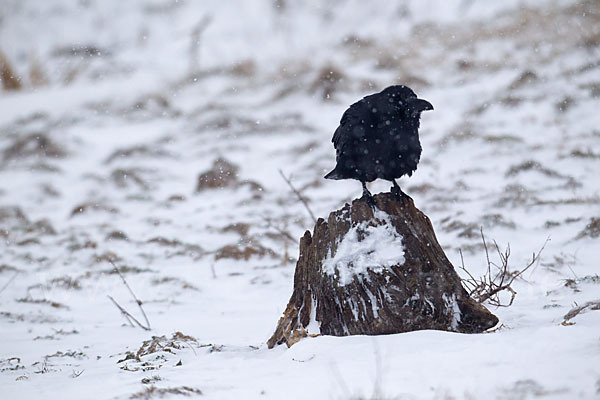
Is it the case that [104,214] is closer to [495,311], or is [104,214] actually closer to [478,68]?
[495,311]

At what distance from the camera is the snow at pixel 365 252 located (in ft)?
8.68

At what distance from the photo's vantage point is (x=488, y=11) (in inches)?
529

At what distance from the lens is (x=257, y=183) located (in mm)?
8695

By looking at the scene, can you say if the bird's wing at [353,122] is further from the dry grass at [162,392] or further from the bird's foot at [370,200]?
the dry grass at [162,392]

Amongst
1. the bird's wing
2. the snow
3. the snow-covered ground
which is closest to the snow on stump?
the snow

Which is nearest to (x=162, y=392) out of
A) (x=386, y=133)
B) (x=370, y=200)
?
(x=370, y=200)

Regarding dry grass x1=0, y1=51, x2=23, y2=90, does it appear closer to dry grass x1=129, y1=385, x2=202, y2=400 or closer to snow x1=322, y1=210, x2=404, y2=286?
snow x1=322, y1=210, x2=404, y2=286

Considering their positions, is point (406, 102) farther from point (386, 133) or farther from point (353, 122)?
point (353, 122)

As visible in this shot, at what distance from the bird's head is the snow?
2.07ft

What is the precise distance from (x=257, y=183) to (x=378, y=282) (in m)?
6.21

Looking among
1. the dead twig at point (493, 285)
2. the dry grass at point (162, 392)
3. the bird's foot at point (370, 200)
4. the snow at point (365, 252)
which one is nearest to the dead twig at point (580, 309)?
the dead twig at point (493, 285)

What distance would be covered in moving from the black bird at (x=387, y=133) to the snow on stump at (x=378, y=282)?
0.87 ft

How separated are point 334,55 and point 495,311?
1113 cm

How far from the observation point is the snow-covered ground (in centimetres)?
218
